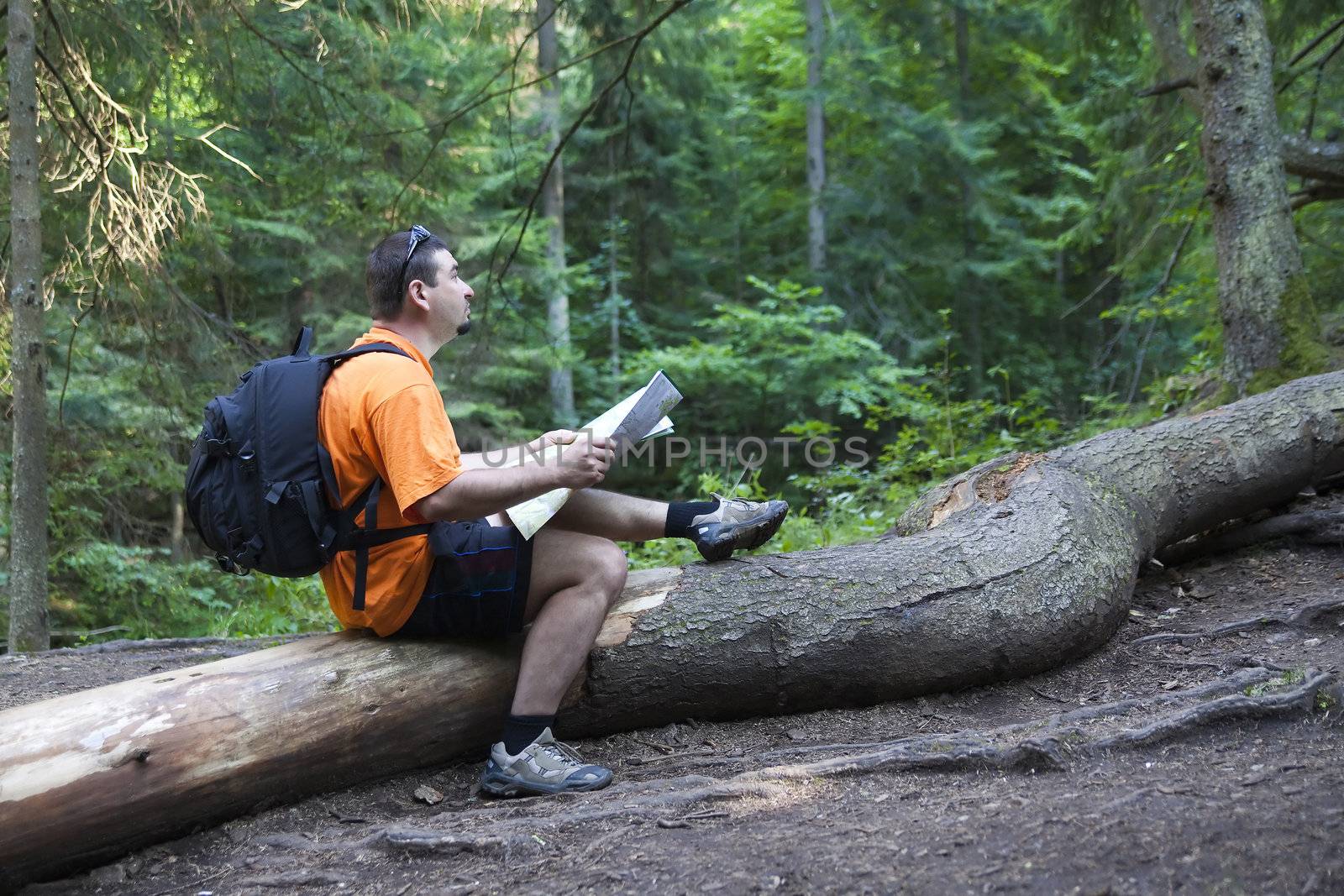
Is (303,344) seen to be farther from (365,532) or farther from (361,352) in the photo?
(365,532)

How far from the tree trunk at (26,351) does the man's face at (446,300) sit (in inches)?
155

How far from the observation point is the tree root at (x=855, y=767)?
8.78ft

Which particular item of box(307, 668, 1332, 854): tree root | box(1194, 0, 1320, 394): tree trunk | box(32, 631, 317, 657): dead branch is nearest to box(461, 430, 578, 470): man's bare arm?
box(307, 668, 1332, 854): tree root

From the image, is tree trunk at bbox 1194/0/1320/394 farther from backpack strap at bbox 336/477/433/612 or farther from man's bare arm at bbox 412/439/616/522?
backpack strap at bbox 336/477/433/612

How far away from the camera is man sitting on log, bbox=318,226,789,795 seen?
2.77 metres

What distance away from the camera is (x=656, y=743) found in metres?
3.46

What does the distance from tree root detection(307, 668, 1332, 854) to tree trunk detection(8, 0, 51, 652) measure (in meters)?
4.28

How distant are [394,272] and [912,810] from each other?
2303 mm

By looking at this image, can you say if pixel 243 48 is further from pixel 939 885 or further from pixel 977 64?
pixel 977 64

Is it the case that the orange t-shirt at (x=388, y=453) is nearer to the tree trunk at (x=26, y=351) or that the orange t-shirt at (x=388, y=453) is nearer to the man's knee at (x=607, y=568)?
the man's knee at (x=607, y=568)

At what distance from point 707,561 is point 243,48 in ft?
20.0

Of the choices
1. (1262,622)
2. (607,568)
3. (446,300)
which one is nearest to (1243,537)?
(1262,622)

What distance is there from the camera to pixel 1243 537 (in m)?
4.94

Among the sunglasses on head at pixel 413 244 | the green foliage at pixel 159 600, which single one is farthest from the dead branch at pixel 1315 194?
the green foliage at pixel 159 600
